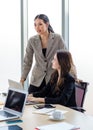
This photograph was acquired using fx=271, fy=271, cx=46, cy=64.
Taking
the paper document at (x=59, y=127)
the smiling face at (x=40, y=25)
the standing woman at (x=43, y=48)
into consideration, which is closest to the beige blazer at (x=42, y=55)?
the standing woman at (x=43, y=48)

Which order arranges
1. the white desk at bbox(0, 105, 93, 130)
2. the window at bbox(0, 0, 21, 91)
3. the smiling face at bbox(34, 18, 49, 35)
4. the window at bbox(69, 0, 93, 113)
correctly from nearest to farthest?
the white desk at bbox(0, 105, 93, 130), the smiling face at bbox(34, 18, 49, 35), the window at bbox(69, 0, 93, 113), the window at bbox(0, 0, 21, 91)

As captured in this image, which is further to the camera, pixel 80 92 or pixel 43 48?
pixel 43 48

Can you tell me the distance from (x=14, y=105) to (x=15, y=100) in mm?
43

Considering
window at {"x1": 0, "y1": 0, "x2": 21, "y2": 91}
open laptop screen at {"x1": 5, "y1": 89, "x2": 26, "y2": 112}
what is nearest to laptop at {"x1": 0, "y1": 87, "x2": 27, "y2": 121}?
open laptop screen at {"x1": 5, "y1": 89, "x2": 26, "y2": 112}

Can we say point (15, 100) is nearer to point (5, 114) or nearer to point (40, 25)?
point (5, 114)

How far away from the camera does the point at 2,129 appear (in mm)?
1794

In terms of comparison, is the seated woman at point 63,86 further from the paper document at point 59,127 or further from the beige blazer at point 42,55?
the paper document at point 59,127

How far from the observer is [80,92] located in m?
2.70

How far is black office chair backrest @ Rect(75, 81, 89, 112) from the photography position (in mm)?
2645

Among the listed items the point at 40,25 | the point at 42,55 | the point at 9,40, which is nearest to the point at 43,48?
the point at 42,55

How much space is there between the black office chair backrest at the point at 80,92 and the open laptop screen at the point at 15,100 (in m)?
0.70

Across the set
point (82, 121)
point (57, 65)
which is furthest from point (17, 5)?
point (82, 121)

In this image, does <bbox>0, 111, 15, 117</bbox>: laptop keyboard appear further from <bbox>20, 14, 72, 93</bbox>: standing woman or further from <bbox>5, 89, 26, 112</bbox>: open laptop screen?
<bbox>20, 14, 72, 93</bbox>: standing woman

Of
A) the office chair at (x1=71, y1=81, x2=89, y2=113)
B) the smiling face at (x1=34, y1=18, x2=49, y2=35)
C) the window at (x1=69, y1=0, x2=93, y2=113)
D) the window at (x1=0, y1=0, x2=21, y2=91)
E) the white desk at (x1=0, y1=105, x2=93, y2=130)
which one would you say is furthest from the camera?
the window at (x1=0, y1=0, x2=21, y2=91)
